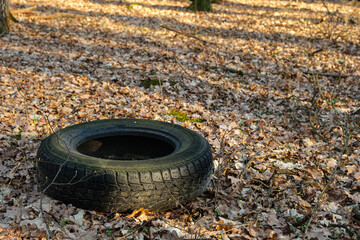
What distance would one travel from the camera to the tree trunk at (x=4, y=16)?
1017 centimetres

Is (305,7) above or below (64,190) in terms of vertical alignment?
above

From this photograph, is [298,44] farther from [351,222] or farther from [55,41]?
[351,222]

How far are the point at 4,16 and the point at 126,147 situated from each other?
7.48 metres

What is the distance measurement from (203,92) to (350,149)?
10.6 ft

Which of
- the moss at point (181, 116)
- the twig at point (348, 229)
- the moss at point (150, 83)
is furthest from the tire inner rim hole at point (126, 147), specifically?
the moss at point (150, 83)

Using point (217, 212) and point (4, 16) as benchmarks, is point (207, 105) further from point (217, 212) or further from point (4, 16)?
point (4, 16)

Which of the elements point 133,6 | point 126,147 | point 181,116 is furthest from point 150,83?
point 133,6

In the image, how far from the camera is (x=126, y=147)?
506 cm

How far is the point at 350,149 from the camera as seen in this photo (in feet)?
19.1

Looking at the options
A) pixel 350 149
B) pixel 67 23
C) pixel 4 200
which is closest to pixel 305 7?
pixel 67 23

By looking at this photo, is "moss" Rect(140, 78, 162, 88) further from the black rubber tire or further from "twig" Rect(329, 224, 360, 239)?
"twig" Rect(329, 224, 360, 239)

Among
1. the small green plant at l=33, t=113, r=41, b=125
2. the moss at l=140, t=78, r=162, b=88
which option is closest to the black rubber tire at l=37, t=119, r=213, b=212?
the small green plant at l=33, t=113, r=41, b=125

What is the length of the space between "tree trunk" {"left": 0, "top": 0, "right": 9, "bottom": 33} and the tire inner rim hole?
7200mm

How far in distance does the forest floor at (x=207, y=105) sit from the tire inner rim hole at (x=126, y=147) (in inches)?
29.9
